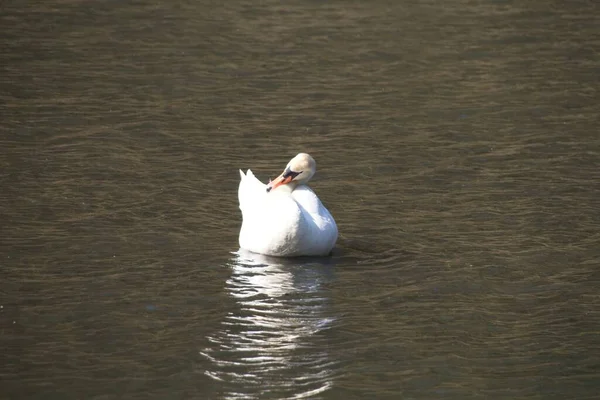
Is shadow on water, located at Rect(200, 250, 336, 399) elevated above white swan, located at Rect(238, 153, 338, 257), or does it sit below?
below

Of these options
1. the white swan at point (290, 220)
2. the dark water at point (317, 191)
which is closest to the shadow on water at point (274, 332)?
the dark water at point (317, 191)

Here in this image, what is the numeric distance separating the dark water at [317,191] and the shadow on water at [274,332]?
0.07ft

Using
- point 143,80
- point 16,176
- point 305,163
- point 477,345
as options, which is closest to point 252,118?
point 143,80

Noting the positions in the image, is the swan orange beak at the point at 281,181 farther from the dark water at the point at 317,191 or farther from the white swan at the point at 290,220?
the dark water at the point at 317,191

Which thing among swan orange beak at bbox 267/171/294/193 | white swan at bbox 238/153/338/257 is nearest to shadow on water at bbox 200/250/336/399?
white swan at bbox 238/153/338/257

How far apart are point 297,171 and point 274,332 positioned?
2417 millimetres

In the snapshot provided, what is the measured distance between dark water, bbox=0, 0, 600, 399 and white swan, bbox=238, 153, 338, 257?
0.17 m

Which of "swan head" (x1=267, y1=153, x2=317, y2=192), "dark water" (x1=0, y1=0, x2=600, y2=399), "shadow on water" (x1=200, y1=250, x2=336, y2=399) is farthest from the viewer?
"swan head" (x1=267, y1=153, x2=317, y2=192)

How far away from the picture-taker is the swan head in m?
11.4

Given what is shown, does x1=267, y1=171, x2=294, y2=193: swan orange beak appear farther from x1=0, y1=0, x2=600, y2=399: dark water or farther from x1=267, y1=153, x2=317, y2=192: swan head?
x1=0, y1=0, x2=600, y2=399: dark water

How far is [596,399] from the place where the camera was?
8.34 meters

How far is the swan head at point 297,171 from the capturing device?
1138 cm

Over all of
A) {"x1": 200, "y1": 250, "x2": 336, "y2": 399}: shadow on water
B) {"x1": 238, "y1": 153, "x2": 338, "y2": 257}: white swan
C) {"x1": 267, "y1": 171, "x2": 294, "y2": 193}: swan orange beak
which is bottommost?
{"x1": 200, "y1": 250, "x2": 336, "y2": 399}: shadow on water

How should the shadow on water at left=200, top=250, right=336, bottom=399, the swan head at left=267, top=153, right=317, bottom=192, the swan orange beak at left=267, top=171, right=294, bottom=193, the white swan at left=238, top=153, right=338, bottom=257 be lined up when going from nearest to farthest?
the shadow on water at left=200, top=250, right=336, bottom=399
the white swan at left=238, top=153, right=338, bottom=257
the swan head at left=267, top=153, right=317, bottom=192
the swan orange beak at left=267, top=171, right=294, bottom=193
